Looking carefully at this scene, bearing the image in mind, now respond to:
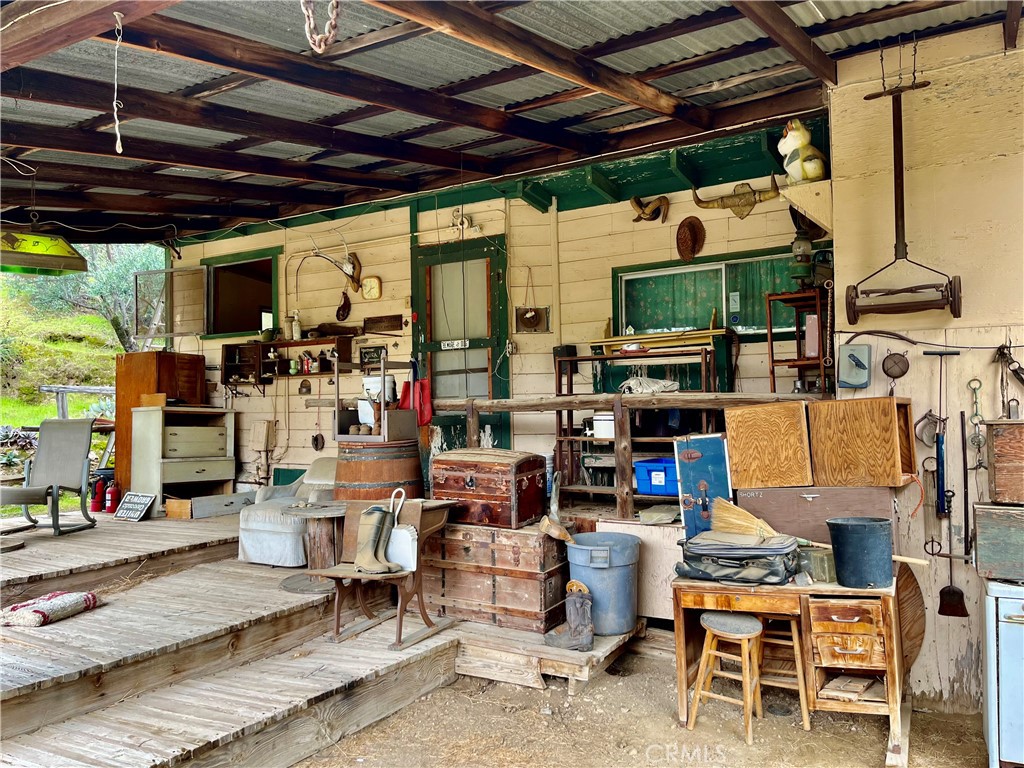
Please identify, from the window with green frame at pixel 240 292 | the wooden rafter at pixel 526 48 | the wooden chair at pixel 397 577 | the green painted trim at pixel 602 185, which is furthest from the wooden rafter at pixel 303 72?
the window with green frame at pixel 240 292

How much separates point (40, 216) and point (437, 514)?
5603mm

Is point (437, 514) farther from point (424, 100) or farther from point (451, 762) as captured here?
point (424, 100)

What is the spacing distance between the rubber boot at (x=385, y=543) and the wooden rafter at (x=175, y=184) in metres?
3.76

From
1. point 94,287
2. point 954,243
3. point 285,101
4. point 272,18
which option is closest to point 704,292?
point 954,243

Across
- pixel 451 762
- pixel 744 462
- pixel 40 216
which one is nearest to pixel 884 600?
pixel 744 462

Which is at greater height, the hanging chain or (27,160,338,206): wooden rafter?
(27,160,338,206): wooden rafter

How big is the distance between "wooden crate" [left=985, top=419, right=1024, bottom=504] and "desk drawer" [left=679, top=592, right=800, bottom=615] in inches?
42.0

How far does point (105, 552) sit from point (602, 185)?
16.2ft

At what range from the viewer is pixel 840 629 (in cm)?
360

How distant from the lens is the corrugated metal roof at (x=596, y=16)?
12.6 ft

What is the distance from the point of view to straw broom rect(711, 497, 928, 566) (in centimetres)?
398

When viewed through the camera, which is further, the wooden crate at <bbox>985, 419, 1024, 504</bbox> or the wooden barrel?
the wooden barrel

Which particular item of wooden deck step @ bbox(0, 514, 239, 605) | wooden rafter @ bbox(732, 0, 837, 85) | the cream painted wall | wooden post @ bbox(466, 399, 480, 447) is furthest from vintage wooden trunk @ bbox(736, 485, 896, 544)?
wooden deck step @ bbox(0, 514, 239, 605)

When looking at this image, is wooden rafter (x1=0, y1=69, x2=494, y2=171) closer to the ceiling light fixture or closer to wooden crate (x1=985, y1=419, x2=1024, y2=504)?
the ceiling light fixture
